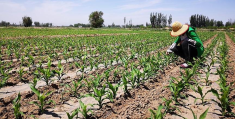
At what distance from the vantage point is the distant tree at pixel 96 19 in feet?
241

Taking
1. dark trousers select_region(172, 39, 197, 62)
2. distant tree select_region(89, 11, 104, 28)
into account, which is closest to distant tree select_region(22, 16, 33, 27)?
distant tree select_region(89, 11, 104, 28)

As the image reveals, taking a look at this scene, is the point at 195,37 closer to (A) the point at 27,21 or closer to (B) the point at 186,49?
(B) the point at 186,49

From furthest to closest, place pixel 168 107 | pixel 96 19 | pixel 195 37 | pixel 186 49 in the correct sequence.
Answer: pixel 96 19
pixel 186 49
pixel 195 37
pixel 168 107

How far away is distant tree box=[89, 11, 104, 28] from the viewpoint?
73562 mm

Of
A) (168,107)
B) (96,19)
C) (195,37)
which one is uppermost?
(96,19)

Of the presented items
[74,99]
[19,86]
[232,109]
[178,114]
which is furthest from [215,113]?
[19,86]

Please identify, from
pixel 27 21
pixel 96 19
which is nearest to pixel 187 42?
pixel 96 19

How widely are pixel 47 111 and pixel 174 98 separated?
90.7 inches

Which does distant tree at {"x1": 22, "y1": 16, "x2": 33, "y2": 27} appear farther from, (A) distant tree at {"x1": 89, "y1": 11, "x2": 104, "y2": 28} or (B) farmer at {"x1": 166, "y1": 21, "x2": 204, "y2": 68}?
(B) farmer at {"x1": 166, "y1": 21, "x2": 204, "y2": 68}

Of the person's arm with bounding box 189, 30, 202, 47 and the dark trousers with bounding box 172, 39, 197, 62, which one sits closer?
the person's arm with bounding box 189, 30, 202, 47

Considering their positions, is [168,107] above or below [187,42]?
below

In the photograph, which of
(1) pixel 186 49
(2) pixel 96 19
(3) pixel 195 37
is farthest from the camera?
(2) pixel 96 19

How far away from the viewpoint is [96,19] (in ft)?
244

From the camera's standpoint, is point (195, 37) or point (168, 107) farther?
point (195, 37)
